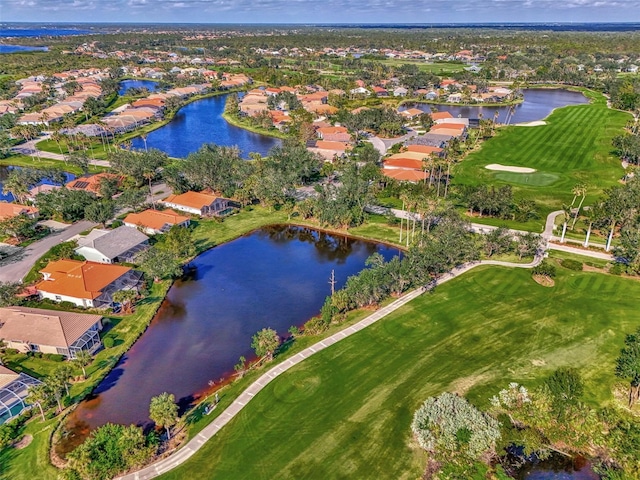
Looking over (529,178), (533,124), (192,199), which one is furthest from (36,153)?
(533,124)

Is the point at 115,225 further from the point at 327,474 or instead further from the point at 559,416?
Result: the point at 559,416

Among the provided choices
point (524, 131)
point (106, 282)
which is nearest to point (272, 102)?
point (524, 131)

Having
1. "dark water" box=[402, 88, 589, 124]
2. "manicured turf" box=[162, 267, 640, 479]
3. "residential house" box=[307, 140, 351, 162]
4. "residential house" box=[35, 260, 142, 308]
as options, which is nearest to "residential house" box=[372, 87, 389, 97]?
"dark water" box=[402, 88, 589, 124]

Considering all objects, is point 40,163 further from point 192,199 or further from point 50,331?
point 50,331

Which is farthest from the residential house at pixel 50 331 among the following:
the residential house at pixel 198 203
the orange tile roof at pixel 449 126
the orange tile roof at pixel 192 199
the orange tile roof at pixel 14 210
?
the orange tile roof at pixel 449 126

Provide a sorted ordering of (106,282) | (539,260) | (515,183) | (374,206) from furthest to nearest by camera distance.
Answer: (515,183) < (374,206) < (539,260) < (106,282)
